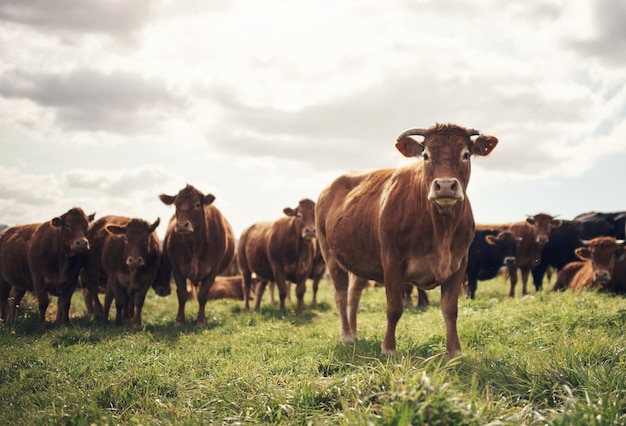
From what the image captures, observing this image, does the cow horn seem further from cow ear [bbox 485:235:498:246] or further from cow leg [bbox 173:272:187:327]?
cow ear [bbox 485:235:498:246]

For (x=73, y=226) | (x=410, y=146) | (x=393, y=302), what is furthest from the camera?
(x=73, y=226)

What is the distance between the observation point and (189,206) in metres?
12.0

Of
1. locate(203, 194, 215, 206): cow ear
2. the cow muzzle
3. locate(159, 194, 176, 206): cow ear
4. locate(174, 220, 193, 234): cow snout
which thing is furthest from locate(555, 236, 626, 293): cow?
locate(159, 194, 176, 206): cow ear

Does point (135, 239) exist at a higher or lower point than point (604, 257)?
higher

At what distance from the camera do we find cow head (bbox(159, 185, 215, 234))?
38.3 feet

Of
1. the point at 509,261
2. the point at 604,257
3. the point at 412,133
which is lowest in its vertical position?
the point at 509,261

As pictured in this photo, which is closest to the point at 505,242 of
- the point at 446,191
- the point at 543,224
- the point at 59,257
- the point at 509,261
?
the point at 509,261

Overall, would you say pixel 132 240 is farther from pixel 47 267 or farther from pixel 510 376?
pixel 510 376

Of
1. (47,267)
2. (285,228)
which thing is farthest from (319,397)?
(285,228)

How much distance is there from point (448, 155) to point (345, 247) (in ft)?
8.15

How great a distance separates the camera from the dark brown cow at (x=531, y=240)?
54.3 ft

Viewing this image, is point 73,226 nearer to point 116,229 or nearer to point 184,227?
point 116,229

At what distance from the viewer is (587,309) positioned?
905cm

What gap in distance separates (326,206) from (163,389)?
4.66 meters
